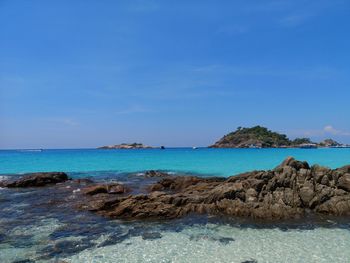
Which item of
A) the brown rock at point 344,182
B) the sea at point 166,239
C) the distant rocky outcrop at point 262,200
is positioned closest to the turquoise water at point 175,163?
the distant rocky outcrop at point 262,200

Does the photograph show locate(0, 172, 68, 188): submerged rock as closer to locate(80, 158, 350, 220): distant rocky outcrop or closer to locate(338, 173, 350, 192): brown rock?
locate(80, 158, 350, 220): distant rocky outcrop

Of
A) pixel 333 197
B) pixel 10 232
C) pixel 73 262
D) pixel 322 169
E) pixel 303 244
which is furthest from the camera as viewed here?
pixel 322 169

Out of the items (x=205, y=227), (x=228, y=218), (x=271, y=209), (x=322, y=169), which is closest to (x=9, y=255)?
(x=205, y=227)

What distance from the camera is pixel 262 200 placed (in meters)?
21.4

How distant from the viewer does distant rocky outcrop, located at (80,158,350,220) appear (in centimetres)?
2045

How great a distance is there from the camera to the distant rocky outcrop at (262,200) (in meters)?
20.5

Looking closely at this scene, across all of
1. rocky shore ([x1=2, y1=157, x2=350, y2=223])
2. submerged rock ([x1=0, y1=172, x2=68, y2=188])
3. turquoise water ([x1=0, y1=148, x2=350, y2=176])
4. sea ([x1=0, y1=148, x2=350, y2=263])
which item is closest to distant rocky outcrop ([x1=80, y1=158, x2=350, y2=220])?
rocky shore ([x1=2, y1=157, x2=350, y2=223])

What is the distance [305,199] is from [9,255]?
1775 cm

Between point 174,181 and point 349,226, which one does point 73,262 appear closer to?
point 349,226

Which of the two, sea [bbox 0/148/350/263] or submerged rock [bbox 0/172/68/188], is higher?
submerged rock [bbox 0/172/68/188]

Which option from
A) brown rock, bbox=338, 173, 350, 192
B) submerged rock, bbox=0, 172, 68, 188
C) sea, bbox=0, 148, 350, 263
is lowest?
sea, bbox=0, 148, 350, 263

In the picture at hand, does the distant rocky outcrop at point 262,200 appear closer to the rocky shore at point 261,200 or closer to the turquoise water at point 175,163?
the rocky shore at point 261,200

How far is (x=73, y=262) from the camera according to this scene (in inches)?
508

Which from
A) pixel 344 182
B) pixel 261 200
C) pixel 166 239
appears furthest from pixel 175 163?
pixel 166 239
